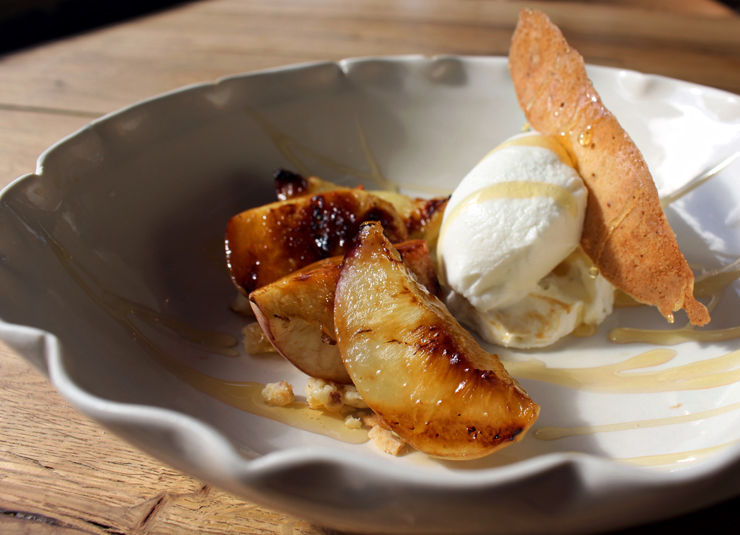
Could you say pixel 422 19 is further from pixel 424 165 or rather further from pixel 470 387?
pixel 470 387

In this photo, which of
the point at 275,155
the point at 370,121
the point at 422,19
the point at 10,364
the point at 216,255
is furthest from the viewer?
the point at 422,19

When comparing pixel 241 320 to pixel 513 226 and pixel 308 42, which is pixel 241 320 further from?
pixel 308 42

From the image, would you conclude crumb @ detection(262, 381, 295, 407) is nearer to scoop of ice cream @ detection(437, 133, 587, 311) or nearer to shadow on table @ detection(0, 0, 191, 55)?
scoop of ice cream @ detection(437, 133, 587, 311)

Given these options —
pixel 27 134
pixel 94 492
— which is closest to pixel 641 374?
pixel 94 492

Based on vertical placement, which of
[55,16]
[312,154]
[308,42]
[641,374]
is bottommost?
[641,374]

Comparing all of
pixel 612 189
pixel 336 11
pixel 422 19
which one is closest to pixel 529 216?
pixel 612 189

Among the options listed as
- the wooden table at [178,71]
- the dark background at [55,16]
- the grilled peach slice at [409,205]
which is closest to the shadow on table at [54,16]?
the dark background at [55,16]
